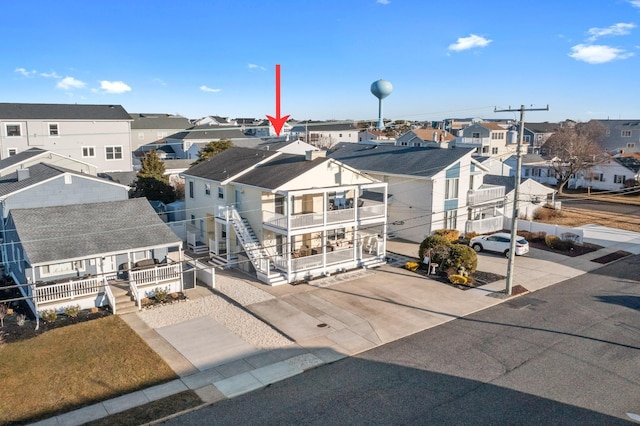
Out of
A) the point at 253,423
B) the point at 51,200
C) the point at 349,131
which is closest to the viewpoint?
the point at 253,423

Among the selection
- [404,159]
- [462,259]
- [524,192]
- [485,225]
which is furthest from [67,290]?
[524,192]

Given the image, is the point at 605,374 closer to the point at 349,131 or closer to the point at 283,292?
the point at 283,292

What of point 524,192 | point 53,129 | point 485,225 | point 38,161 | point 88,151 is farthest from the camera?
point 88,151

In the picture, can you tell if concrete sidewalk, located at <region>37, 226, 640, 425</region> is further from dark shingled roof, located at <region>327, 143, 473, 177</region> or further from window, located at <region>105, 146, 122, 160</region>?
window, located at <region>105, 146, 122, 160</region>

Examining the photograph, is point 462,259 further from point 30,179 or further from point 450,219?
point 30,179

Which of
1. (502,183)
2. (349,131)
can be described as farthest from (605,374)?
(349,131)

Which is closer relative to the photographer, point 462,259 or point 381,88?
point 462,259
